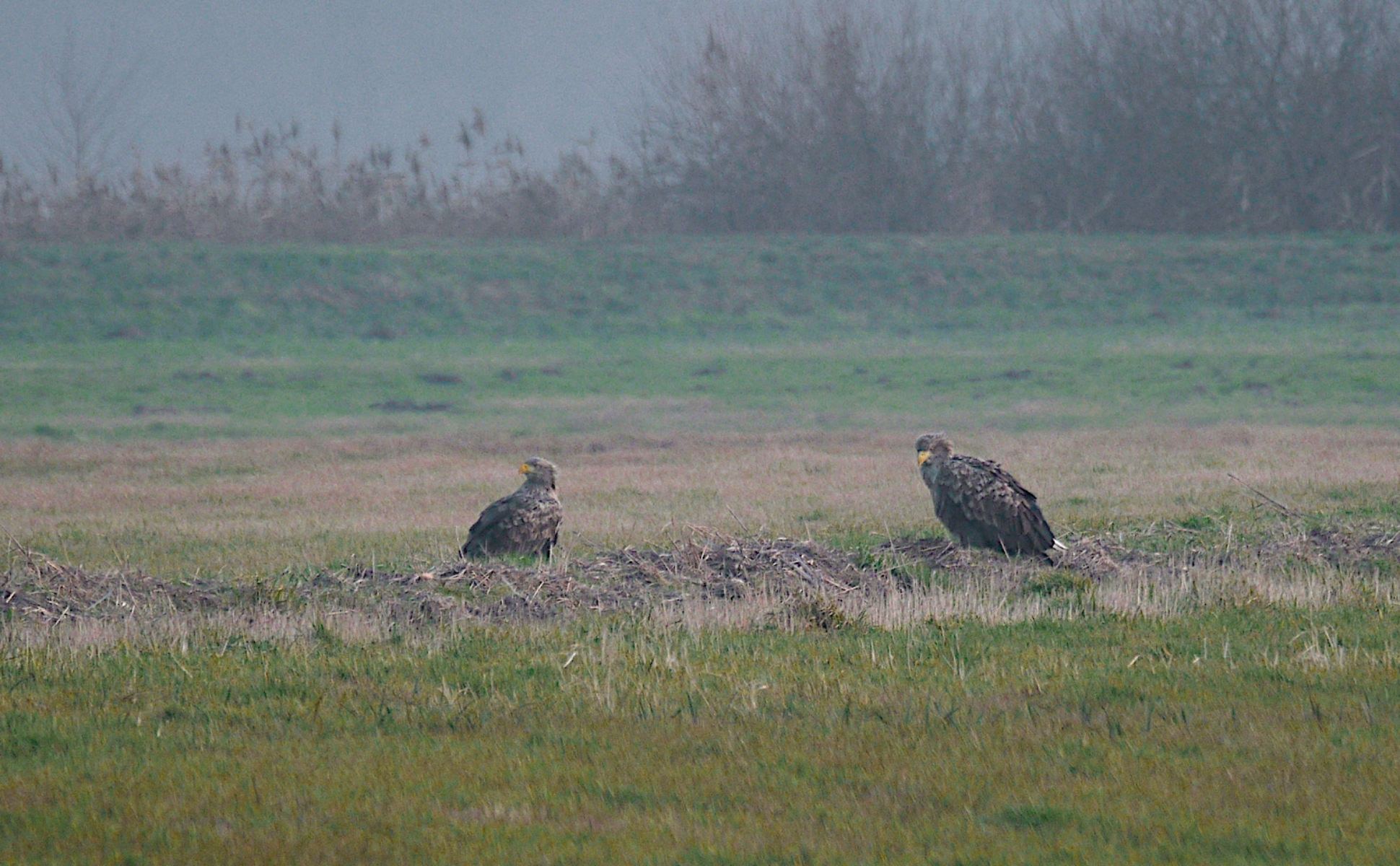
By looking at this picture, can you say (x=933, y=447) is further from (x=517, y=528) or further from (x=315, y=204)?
(x=315, y=204)

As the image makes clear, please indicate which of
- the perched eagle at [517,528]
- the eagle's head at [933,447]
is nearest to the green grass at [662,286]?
the eagle's head at [933,447]

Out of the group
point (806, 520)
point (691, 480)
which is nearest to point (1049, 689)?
point (806, 520)

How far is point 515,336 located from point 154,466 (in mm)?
15035

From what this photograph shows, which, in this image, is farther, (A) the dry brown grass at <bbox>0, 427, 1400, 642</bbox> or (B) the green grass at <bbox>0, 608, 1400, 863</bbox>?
(A) the dry brown grass at <bbox>0, 427, 1400, 642</bbox>

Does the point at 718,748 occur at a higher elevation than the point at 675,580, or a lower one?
higher

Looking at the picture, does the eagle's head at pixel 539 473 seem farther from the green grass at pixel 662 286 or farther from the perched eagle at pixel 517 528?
the green grass at pixel 662 286

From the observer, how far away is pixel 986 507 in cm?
1165

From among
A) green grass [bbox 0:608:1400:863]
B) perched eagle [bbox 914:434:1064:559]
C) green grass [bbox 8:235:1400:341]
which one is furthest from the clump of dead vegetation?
green grass [bbox 8:235:1400:341]

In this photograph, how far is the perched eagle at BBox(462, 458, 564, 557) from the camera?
12.2m

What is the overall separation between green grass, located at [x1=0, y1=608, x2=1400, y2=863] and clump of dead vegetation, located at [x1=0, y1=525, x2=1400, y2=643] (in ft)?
1.99

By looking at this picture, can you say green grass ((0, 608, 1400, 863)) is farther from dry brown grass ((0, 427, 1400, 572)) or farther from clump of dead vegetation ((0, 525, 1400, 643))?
dry brown grass ((0, 427, 1400, 572))

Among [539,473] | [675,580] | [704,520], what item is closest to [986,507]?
[675,580]

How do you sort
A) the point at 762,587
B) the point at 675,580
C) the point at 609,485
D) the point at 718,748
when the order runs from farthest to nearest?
the point at 609,485 → the point at 675,580 → the point at 762,587 → the point at 718,748

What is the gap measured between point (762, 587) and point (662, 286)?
2937cm
